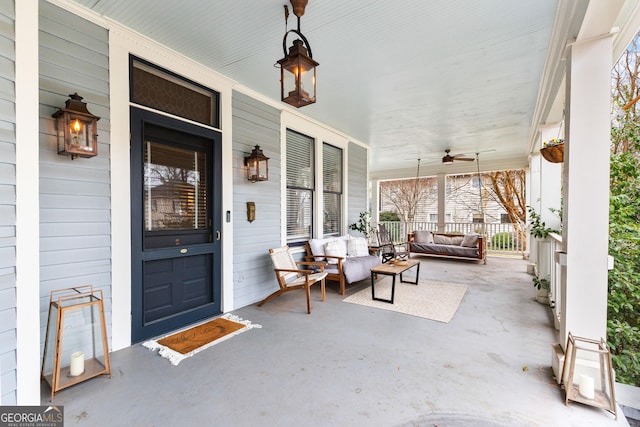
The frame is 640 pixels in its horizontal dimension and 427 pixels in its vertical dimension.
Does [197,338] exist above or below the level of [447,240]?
below

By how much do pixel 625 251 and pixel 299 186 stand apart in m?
3.98

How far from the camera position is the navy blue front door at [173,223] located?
8.98 ft

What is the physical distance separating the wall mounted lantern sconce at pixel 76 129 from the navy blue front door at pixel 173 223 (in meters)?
0.42

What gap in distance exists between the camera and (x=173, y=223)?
10.2 ft

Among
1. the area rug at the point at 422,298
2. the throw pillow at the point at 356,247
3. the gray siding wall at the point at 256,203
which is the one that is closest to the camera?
the area rug at the point at 422,298

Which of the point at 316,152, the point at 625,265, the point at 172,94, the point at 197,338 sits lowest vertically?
the point at 197,338

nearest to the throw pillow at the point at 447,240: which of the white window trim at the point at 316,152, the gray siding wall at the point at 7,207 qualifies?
the white window trim at the point at 316,152

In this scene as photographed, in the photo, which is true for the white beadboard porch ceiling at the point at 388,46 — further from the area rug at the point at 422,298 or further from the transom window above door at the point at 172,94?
the area rug at the point at 422,298

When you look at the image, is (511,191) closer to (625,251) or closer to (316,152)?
(316,152)

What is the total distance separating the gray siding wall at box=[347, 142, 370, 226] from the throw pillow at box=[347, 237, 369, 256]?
89cm

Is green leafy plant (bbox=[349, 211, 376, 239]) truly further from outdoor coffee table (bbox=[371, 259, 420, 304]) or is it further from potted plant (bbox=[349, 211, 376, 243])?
outdoor coffee table (bbox=[371, 259, 420, 304])

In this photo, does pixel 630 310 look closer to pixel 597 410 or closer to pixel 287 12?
pixel 597 410

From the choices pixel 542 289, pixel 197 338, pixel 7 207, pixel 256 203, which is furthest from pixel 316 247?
pixel 7 207

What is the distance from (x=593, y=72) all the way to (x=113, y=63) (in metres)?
3.74
